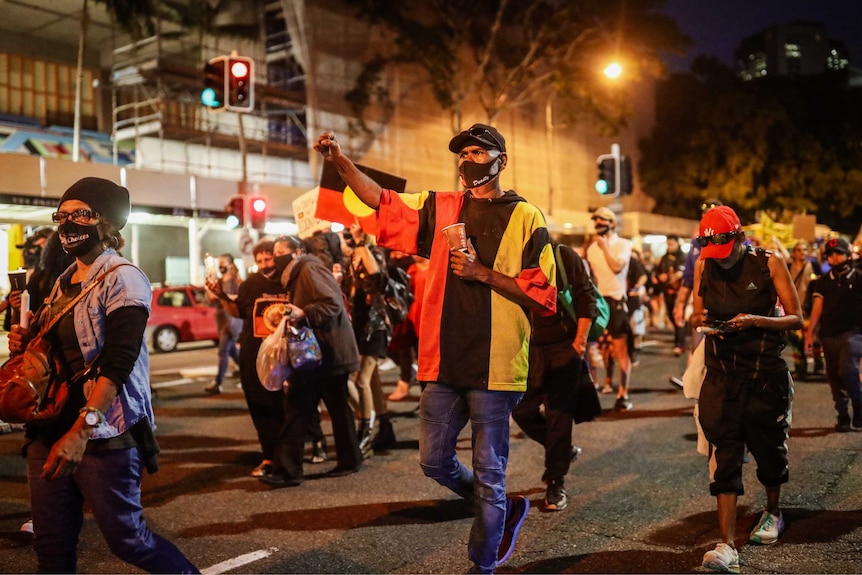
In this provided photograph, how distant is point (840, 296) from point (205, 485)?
6.16 metres

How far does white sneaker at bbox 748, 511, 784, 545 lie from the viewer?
4609 mm

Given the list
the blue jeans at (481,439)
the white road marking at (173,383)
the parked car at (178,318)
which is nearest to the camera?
the blue jeans at (481,439)

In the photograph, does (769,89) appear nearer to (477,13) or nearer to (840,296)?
(477,13)

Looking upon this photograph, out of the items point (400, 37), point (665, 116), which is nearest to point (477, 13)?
point (400, 37)

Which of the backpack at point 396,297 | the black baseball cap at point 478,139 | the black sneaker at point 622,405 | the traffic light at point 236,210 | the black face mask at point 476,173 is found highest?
the traffic light at point 236,210

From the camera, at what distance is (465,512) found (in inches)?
215

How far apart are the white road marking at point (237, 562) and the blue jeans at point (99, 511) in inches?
50.3

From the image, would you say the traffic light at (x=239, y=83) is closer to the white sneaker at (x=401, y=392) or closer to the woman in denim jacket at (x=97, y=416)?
the white sneaker at (x=401, y=392)

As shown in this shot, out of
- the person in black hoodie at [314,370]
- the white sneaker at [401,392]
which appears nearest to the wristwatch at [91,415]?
the person in black hoodie at [314,370]

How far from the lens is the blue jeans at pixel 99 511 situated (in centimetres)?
310

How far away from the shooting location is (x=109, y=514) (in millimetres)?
3084

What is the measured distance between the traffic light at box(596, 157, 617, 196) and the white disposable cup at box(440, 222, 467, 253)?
41.6 feet

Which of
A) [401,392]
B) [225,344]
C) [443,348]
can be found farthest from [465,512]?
[225,344]

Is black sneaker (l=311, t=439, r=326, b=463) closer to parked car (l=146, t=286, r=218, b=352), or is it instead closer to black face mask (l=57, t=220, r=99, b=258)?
black face mask (l=57, t=220, r=99, b=258)
